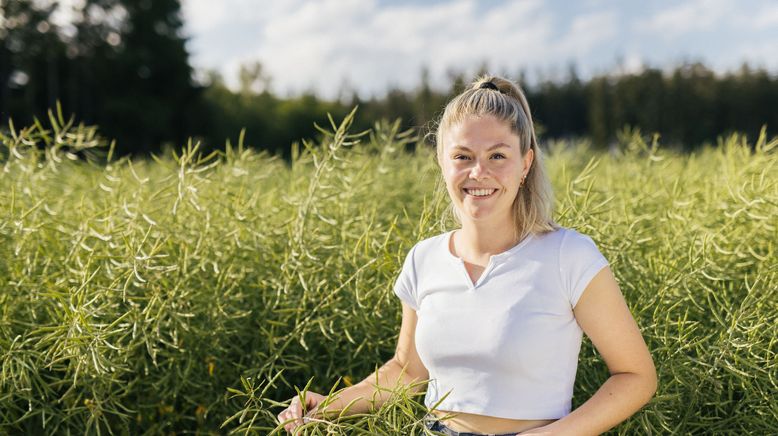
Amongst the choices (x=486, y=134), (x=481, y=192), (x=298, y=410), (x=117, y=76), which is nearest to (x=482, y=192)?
(x=481, y=192)

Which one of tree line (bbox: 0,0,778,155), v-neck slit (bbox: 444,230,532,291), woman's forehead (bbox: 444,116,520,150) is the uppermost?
woman's forehead (bbox: 444,116,520,150)

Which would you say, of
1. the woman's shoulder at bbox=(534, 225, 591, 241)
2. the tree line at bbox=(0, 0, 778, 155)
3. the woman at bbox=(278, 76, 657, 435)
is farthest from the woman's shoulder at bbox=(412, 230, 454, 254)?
the tree line at bbox=(0, 0, 778, 155)

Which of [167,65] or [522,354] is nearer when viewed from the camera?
[522,354]

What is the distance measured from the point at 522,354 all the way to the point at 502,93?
1.71 feet

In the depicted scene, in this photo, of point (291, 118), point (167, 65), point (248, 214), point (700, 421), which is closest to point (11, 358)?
point (248, 214)

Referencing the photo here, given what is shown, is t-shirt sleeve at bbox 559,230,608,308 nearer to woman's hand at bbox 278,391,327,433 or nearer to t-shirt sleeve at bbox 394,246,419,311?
t-shirt sleeve at bbox 394,246,419,311

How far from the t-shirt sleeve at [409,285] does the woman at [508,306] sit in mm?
16

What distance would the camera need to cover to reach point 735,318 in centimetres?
183

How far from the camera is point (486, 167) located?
4.81ft

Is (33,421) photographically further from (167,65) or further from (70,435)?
(167,65)

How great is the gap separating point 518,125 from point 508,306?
36 centimetres

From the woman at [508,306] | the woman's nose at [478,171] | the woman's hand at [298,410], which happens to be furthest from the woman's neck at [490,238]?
the woman's hand at [298,410]

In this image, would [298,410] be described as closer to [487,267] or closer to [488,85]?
[487,267]

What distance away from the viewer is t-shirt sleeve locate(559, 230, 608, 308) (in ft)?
4.45
